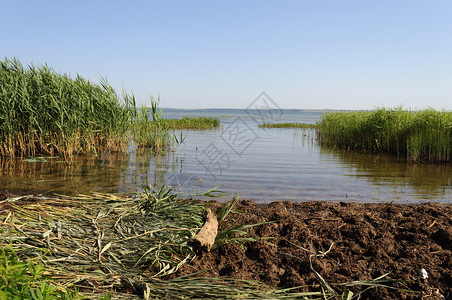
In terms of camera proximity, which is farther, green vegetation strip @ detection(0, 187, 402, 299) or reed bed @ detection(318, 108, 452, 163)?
reed bed @ detection(318, 108, 452, 163)

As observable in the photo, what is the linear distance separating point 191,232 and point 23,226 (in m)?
1.68

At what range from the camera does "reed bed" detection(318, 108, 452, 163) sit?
472 inches

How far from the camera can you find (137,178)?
8391mm

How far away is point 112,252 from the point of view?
3.19m

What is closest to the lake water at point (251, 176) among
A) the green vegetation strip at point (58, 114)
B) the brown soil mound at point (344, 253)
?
the green vegetation strip at point (58, 114)

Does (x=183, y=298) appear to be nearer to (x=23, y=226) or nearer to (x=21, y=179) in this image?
(x=23, y=226)

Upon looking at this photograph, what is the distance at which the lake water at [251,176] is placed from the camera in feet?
23.5

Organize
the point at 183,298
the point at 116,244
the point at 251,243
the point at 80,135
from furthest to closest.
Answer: the point at 80,135, the point at 251,243, the point at 116,244, the point at 183,298

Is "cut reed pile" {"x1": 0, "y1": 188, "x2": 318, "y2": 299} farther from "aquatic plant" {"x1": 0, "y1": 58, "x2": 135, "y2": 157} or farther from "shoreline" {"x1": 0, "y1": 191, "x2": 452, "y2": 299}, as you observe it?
"aquatic plant" {"x1": 0, "y1": 58, "x2": 135, "y2": 157}

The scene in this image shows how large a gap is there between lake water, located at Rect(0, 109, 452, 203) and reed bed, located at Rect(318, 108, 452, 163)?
749 mm

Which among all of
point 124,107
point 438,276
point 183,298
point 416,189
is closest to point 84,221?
point 183,298

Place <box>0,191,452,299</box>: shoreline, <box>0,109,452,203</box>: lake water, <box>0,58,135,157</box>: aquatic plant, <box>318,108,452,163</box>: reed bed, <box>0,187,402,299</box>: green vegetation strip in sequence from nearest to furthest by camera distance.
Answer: <box>0,187,402,299</box>: green vegetation strip < <box>0,191,452,299</box>: shoreline < <box>0,109,452,203</box>: lake water < <box>0,58,135,157</box>: aquatic plant < <box>318,108,452,163</box>: reed bed

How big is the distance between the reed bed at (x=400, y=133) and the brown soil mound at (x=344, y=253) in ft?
29.1

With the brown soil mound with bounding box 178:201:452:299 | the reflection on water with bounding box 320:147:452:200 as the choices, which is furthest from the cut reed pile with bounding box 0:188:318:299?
the reflection on water with bounding box 320:147:452:200
